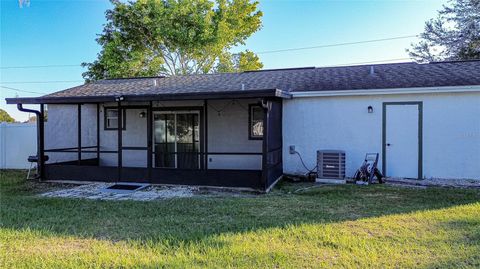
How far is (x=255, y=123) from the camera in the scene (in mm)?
10398

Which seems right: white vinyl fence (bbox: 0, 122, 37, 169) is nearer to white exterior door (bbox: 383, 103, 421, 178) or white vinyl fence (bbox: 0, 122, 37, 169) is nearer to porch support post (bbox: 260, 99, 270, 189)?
porch support post (bbox: 260, 99, 270, 189)

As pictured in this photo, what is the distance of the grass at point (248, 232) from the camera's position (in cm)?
361

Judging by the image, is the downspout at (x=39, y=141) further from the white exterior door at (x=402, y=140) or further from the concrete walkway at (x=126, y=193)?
the white exterior door at (x=402, y=140)

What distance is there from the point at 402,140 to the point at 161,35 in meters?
14.7

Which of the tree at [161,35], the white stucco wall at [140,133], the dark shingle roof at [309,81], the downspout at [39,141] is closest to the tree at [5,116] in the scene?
the tree at [161,35]

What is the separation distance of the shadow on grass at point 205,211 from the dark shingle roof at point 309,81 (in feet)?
9.82

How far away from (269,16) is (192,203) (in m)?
20.1

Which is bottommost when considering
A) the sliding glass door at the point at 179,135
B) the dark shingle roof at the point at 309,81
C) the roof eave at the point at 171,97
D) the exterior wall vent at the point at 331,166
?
the exterior wall vent at the point at 331,166

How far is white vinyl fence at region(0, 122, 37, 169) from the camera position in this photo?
12312mm

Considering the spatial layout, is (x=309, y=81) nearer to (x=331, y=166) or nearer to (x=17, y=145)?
(x=331, y=166)

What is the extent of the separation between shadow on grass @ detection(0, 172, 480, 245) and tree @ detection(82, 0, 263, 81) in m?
12.9

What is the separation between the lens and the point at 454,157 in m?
A: 8.71

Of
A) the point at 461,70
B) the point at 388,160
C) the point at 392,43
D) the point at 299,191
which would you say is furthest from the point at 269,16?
the point at 299,191

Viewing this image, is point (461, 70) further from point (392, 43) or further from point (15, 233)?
point (392, 43)
